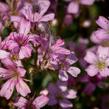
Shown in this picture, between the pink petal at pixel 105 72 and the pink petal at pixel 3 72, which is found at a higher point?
the pink petal at pixel 3 72

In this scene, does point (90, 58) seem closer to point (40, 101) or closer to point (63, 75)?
point (63, 75)

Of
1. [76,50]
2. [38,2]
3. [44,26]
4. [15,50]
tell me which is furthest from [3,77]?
[76,50]

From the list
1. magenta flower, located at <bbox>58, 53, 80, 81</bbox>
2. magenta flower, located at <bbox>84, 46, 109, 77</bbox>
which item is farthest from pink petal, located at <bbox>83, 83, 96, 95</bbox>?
magenta flower, located at <bbox>58, 53, 80, 81</bbox>

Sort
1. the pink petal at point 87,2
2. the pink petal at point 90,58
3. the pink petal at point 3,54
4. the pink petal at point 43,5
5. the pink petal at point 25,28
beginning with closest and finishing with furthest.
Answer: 1. the pink petal at point 3,54
2. the pink petal at point 25,28
3. the pink petal at point 43,5
4. the pink petal at point 90,58
5. the pink petal at point 87,2

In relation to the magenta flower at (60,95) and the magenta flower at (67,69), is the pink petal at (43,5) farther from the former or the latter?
the magenta flower at (60,95)

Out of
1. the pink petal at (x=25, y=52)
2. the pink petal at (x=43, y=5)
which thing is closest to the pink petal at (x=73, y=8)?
Answer: the pink petal at (x=43, y=5)

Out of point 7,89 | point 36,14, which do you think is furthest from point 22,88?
point 36,14

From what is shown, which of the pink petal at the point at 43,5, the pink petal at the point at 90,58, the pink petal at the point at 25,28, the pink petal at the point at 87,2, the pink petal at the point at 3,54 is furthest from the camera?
the pink petal at the point at 87,2
